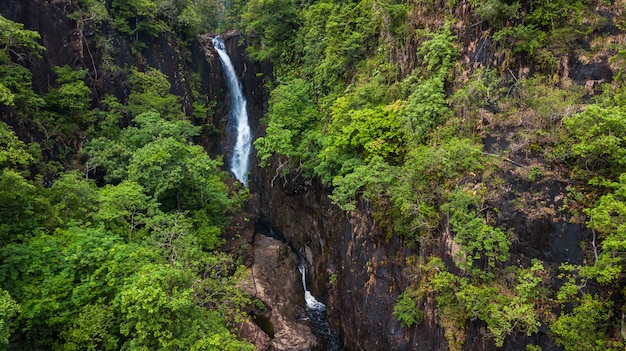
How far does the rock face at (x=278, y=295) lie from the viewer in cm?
1458

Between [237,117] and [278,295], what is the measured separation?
17668 mm

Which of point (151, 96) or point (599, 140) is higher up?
point (151, 96)

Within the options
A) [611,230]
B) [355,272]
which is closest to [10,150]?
[355,272]

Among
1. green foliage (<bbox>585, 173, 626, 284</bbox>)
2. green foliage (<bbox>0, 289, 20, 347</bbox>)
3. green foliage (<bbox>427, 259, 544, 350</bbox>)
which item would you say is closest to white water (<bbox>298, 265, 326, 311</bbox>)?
green foliage (<bbox>427, 259, 544, 350</bbox>)

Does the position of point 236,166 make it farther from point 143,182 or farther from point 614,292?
point 614,292

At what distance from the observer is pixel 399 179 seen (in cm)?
1127

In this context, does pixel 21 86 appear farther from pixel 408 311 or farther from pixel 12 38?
pixel 408 311

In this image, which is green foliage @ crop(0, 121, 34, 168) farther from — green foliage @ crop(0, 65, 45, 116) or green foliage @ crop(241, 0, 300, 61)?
green foliage @ crop(241, 0, 300, 61)

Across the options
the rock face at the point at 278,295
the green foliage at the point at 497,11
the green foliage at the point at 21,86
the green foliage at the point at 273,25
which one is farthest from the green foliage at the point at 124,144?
the green foliage at the point at 497,11

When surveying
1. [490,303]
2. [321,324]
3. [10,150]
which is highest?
[10,150]

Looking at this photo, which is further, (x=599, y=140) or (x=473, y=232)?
(x=473, y=232)

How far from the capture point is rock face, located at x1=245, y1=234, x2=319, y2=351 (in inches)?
574

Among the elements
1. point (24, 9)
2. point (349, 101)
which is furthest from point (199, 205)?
point (24, 9)

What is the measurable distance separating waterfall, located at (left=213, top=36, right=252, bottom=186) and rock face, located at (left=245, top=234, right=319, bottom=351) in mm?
9123
